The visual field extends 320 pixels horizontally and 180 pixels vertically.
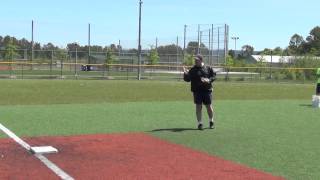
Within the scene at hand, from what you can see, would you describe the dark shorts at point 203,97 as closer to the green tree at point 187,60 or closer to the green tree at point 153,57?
the green tree at point 187,60

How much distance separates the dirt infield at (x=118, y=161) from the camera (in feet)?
25.3

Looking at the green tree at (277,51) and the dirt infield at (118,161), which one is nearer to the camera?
the dirt infield at (118,161)

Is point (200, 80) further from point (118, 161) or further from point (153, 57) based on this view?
point (153, 57)

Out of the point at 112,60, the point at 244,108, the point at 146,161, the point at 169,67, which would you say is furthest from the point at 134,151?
the point at 112,60

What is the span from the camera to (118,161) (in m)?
8.72

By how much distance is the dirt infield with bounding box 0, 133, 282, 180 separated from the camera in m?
7.71

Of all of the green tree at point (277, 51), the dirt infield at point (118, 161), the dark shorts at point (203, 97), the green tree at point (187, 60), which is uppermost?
the green tree at point (277, 51)

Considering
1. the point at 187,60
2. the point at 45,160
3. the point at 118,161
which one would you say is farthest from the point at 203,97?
the point at 187,60

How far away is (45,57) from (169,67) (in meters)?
14.4

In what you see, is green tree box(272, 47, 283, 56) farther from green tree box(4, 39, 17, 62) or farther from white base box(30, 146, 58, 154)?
white base box(30, 146, 58, 154)

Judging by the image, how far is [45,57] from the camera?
194ft

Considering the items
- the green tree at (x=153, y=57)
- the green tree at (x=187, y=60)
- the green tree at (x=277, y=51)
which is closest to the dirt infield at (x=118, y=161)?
the green tree at (x=187, y=60)

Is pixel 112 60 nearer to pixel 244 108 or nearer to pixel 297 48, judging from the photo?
pixel 244 108

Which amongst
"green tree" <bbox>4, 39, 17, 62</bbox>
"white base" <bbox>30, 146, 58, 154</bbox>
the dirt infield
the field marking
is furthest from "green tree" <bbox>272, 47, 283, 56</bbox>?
"white base" <bbox>30, 146, 58, 154</bbox>
